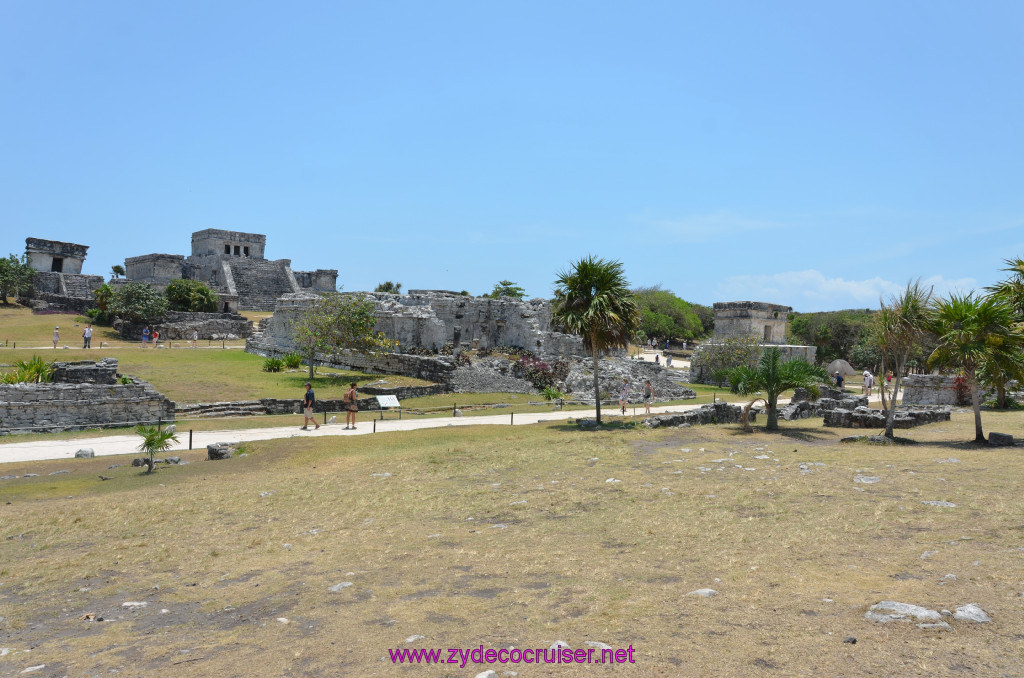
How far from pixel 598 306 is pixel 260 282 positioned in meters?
51.3

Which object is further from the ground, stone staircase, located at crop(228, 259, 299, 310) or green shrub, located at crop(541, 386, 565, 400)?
stone staircase, located at crop(228, 259, 299, 310)

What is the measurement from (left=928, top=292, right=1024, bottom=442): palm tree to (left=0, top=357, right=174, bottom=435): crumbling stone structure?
20.7 metres

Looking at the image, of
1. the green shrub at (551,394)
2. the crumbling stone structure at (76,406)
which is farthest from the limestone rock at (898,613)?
the green shrub at (551,394)

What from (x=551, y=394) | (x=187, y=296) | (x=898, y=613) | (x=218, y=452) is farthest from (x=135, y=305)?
(x=898, y=613)

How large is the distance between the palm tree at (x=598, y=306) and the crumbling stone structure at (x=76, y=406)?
12.4 meters

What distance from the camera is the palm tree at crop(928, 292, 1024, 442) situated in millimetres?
15211

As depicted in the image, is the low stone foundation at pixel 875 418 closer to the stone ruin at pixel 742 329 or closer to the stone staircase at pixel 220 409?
the stone staircase at pixel 220 409

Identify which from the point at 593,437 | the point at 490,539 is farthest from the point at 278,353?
the point at 490,539

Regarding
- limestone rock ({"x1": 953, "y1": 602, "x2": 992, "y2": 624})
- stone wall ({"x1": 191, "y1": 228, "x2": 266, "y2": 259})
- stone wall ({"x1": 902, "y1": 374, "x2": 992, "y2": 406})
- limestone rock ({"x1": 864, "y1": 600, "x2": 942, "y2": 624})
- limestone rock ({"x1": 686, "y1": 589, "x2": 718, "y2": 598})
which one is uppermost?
stone wall ({"x1": 191, "y1": 228, "x2": 266, "y2": 259})

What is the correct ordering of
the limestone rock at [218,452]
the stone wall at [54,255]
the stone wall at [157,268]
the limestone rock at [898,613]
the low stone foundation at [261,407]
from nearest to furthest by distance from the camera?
the limestone rock at [898,613]
the limestone rock at [218,452]
the low stone foundation at [261,407]
the stone wall at [54,255]
the stone wall at [157,268]

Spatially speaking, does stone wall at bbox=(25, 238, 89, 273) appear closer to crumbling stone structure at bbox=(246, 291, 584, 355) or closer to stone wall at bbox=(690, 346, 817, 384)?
crumbling stone structure at bbox=(246, 291, 584, 355)

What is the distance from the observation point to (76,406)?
63.9ft

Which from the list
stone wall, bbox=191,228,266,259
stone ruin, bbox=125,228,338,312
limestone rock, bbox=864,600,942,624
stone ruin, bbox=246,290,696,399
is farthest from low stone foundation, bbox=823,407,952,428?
stone wall, bbox=191,228,266,259

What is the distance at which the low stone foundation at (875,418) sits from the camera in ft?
61.2
